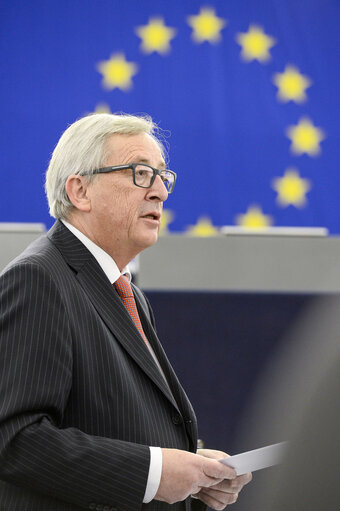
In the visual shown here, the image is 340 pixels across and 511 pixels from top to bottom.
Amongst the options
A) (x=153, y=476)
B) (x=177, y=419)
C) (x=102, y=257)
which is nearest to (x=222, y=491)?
(x=177, y=419)

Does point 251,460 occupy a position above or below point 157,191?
below

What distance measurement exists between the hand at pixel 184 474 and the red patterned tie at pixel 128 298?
0.39 meters

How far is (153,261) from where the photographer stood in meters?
3.17

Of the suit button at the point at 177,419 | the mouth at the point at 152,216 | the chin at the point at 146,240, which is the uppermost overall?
the mouth at the point at 152,216

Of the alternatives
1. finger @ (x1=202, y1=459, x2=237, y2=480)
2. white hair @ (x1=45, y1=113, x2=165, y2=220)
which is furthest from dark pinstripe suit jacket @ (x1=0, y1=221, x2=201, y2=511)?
white hair @ (x1=45, y1=113, x2=165, y2=220)

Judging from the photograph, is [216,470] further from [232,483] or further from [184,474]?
[232,483]

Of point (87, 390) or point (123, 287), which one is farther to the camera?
point (123, 287)

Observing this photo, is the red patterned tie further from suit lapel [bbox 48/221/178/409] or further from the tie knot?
suit lapel [bbox 48/221/178/409]

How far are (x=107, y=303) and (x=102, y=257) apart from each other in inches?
6.2

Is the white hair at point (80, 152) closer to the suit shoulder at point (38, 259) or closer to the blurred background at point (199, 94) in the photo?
the suit shoulder at point (38, 259)

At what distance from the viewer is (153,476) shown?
1292 millimetres

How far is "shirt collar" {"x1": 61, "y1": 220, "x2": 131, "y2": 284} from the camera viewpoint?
1599mm

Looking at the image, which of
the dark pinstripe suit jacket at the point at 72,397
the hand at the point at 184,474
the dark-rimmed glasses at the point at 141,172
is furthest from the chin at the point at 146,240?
the hand at the point at 184,474

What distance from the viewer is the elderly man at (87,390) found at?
4.12ft
